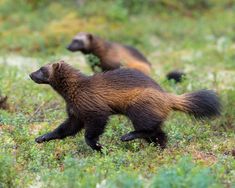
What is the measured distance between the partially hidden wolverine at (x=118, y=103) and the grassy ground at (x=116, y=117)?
7.8 inches

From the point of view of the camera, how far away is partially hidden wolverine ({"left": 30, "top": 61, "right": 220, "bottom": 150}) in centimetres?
739

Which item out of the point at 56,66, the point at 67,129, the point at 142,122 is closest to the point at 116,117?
the point at 67,129

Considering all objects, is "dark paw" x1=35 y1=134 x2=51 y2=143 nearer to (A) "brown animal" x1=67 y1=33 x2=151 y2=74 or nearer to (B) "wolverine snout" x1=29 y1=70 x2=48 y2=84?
(B) "wolverine snout" x1=29 y1=70 x2=48 y2=84

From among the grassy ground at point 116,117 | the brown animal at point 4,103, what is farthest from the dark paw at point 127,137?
the brown animal at point 4,103

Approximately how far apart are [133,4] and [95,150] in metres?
12.4

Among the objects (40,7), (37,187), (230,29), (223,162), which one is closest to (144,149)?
(223,162)

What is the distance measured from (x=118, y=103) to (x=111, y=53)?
17.0ft

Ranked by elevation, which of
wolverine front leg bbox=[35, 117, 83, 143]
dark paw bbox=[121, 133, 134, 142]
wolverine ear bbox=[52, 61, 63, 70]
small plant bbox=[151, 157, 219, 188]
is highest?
small plant bbox=[151, 157, 219, 188]

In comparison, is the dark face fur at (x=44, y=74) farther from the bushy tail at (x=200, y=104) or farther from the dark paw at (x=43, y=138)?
the bushy tail at (x=200, y=104)

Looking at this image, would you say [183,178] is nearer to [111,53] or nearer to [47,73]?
[47,73]

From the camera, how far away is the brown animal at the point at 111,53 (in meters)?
12.4

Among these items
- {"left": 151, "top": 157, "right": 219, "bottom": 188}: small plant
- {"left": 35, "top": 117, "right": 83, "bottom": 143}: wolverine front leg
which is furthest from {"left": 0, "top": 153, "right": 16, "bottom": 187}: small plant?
{"left": 35, "top": 117, "right": 83, "bottom": 143}: wolverine front leg

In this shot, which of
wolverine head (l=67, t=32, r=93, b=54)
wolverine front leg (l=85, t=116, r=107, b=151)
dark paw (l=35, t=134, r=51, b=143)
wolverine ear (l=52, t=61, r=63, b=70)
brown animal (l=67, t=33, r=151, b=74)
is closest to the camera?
wolverine front leg (l=85, t=116, r=107, b=151)

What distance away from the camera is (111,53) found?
12.6 metres
